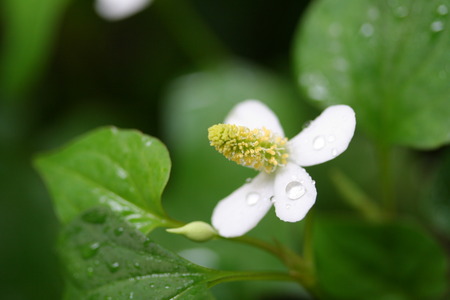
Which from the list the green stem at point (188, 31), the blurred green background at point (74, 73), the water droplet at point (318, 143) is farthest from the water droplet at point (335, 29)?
the green stem at point (188, 31)

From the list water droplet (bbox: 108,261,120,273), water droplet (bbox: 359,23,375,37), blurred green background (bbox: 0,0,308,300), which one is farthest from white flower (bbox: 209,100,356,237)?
blurred green background (bbox: 0,0,308,300)

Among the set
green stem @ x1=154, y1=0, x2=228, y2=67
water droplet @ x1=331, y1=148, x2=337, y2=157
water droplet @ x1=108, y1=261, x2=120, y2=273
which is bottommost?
water droplet @ x1=108, y1=261, x2=120, y2=273

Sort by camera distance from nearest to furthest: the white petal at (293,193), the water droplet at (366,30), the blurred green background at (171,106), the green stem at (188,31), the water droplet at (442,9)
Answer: the white petal at (293,193) < the water droplet at (442,9) < the water droplet at (366,30) < the blurred green background at (171,106) < the green stem at (188,31)

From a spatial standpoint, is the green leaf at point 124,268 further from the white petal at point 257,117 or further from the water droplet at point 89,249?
the white petal at point 257,117

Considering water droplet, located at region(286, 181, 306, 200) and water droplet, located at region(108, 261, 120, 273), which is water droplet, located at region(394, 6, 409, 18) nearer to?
water droplet, located at region(286, 181, 306, 200)

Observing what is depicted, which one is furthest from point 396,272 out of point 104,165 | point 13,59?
point 13,59

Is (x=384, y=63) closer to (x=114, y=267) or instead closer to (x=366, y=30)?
(x=366, y=30)

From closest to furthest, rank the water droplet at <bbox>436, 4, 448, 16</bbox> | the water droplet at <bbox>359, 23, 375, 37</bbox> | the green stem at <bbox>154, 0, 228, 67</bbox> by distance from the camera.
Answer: the water droplet at <bbox>436, 4, 448, 16</bbox>, the water droplet at <bbox>359, 23, 375, 37</bbox>, the green stem at <bbox>154, 0, 228, 67</bbox>

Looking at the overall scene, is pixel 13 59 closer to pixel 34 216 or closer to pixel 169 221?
pixel 34 216
